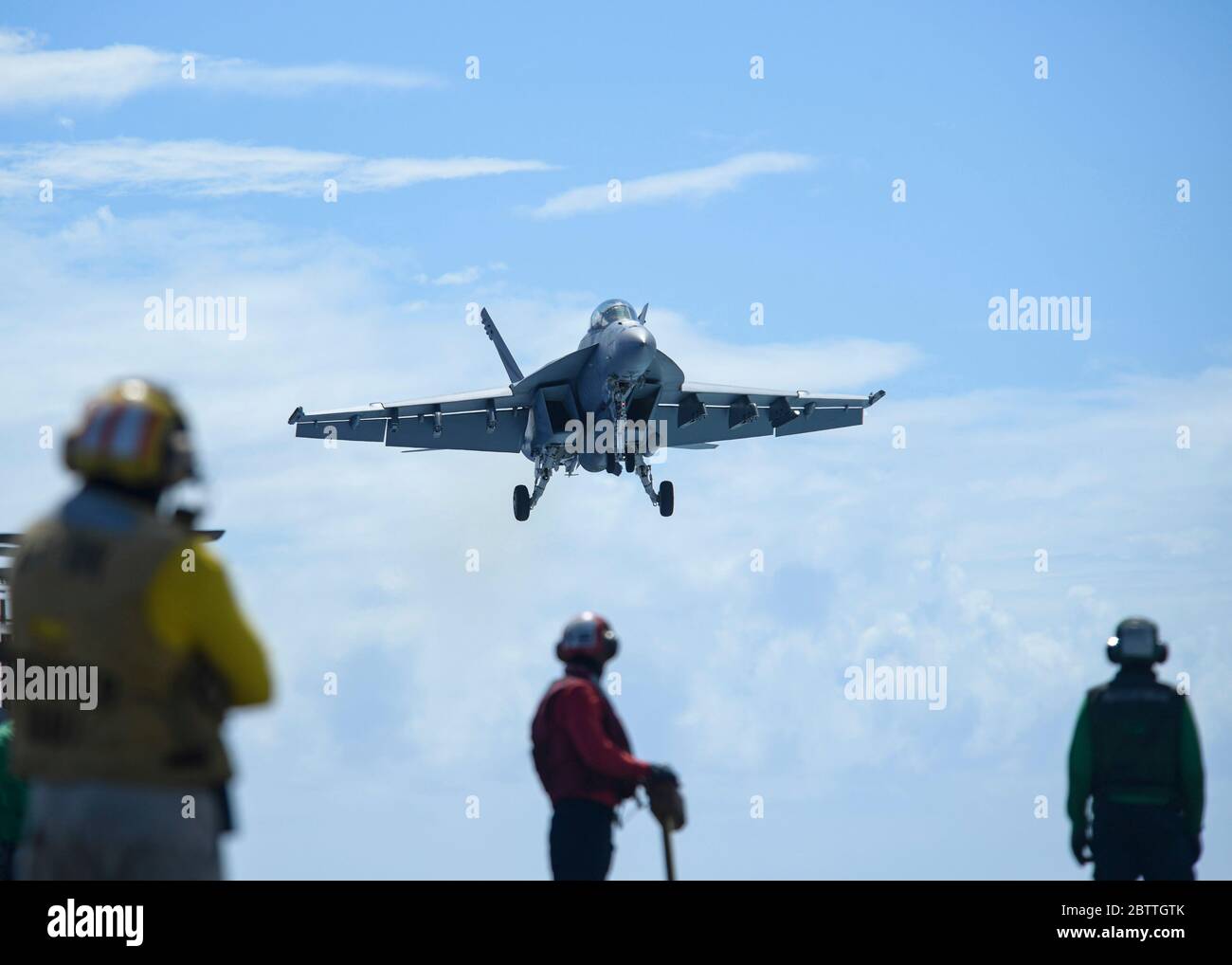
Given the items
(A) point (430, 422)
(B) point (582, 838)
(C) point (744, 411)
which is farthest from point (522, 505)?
(B) point (582, 838)

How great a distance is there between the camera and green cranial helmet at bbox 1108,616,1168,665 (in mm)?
8984

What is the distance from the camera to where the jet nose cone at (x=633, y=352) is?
30531mm

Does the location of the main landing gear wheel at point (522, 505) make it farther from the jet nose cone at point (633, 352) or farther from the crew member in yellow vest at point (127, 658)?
the crew member in yellow vest at point (127, 658)

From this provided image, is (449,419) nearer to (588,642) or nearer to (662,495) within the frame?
(662,495)

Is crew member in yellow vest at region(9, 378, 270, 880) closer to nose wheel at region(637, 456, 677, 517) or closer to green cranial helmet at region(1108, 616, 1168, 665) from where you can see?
green cranial helmet at region(1108, 616, 1168, 665)

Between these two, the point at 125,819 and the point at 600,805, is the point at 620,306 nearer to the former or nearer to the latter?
the point at 600,805

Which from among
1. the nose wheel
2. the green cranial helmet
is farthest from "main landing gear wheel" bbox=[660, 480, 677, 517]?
the green cranial helmet

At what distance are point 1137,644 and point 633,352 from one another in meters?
22.1

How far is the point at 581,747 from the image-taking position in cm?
830

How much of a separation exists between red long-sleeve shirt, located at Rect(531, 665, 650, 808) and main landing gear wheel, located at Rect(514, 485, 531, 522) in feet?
94.6

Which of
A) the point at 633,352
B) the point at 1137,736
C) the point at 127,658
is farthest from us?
the point at 633,352
